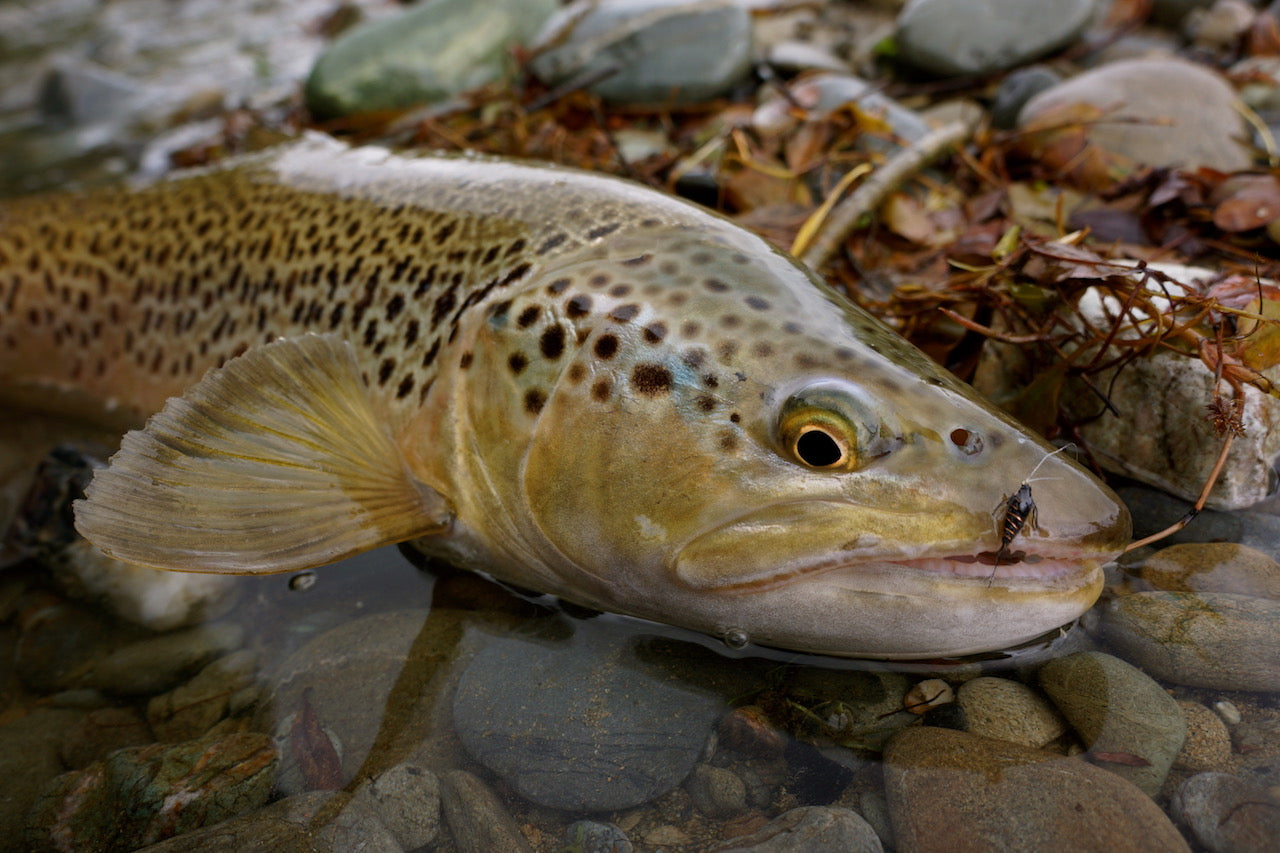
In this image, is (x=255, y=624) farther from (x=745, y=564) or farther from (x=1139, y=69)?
(x=1139, y=69)

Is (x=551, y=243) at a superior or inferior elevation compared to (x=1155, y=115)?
superior

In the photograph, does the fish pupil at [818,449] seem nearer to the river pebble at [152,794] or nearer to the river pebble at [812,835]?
the river pebble at [812,835]

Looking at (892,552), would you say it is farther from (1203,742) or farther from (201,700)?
(201,700)

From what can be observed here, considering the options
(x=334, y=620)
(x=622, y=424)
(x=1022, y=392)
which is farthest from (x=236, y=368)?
(x=1022, y=392)

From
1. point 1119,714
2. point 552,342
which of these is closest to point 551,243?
point 552,342

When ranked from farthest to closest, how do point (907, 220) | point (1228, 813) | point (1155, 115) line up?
1. point (1155, 115)
2. point (907, 220)
3. point (1228, 813)

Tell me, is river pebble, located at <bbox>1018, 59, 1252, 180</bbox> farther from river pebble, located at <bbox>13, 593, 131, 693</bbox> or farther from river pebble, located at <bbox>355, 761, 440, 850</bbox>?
river pebble, located at <bbox>13, 593, 131, 693</bbox>
